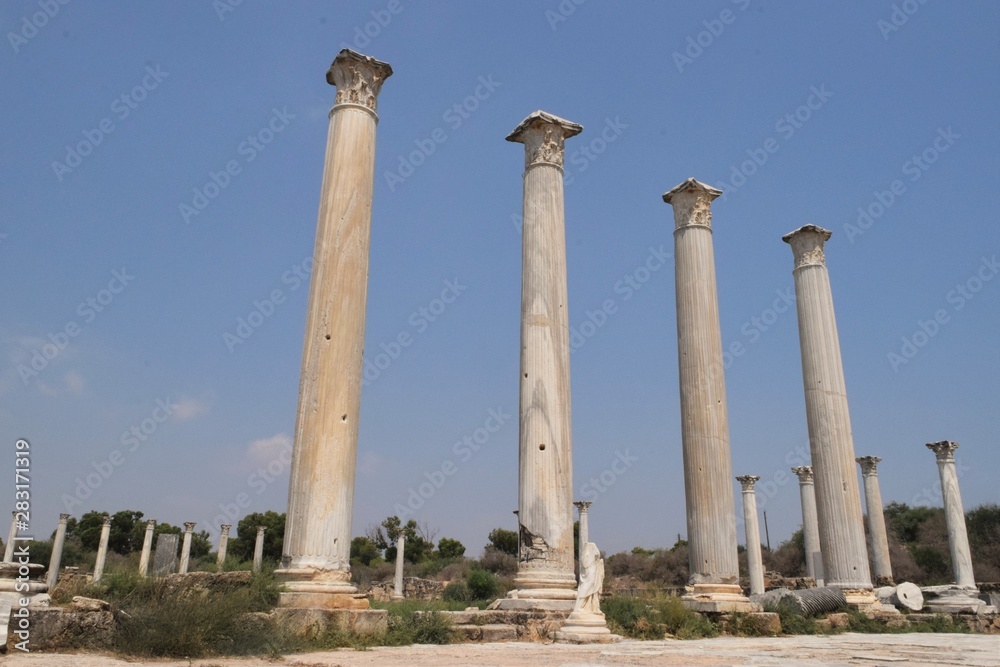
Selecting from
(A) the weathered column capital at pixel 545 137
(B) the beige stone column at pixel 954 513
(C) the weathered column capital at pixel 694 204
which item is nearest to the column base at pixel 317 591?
(A) the weathered column capital at pixel 545 137

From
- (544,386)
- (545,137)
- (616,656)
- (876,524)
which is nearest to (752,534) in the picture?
(876,524)

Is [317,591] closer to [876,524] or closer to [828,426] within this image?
[828,426]

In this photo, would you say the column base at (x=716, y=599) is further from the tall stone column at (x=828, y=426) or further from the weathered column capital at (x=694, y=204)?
the weathered column capital at (x=694, y=204)

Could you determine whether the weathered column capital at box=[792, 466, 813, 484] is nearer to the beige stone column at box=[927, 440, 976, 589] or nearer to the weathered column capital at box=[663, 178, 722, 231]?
the beige stone column at box=[927, 440, 976, 589]

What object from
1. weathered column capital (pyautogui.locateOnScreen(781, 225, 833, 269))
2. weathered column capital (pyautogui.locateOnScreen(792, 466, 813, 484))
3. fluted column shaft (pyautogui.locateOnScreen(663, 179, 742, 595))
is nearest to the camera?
fluted column shaft (pyautogui.locateOnScreen(663, 179, 742, 595))

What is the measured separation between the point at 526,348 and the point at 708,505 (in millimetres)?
5414

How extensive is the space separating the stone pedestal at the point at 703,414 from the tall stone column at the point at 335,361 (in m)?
7.81

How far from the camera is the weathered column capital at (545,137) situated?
15.6 meters

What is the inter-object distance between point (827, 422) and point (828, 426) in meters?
0.11

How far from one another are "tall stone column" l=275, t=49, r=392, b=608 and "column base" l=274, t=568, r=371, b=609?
0.04ft

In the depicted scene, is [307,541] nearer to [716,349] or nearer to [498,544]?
[716,349]

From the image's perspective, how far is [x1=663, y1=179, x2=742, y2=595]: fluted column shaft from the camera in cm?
1552

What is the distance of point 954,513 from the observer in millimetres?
24281

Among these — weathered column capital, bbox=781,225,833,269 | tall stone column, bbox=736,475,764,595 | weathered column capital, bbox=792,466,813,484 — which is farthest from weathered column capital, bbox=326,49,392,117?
weathered column capital, bbox=792,466,813,484
